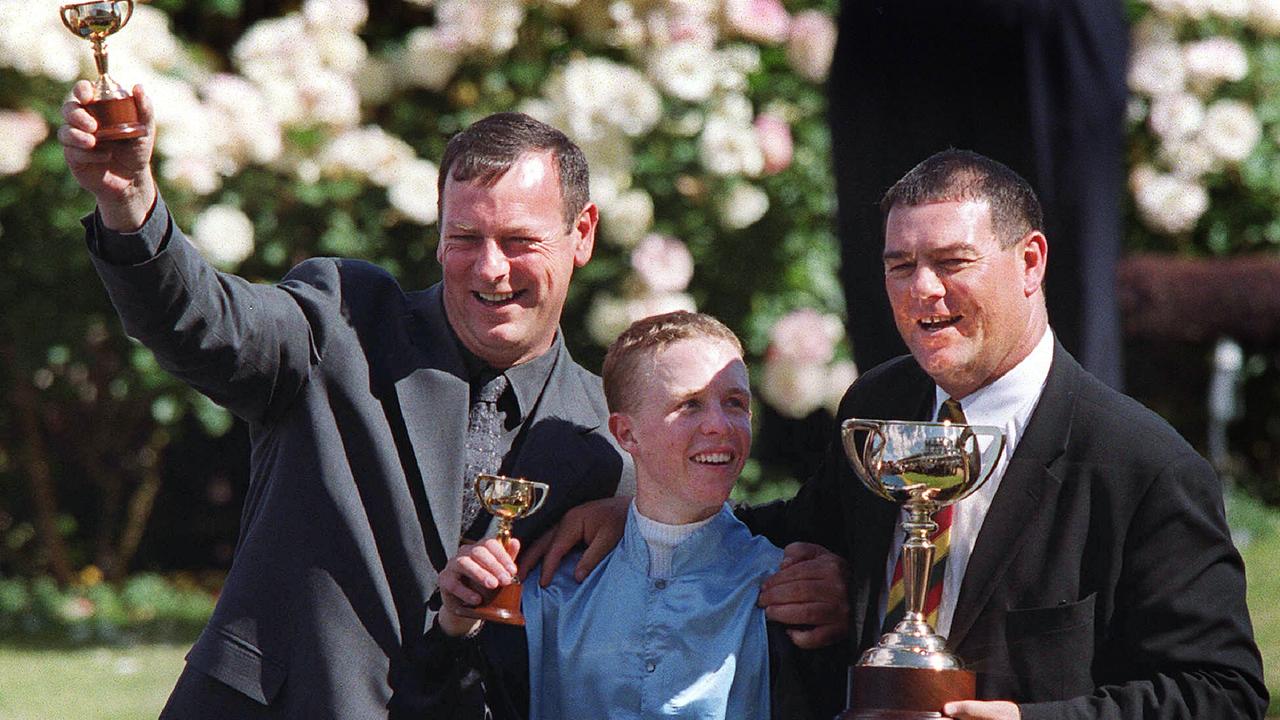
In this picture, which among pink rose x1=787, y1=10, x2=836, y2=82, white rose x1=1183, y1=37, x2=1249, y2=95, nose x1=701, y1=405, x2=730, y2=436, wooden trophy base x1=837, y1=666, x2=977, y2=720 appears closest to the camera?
wooden trophy base x1=837, y1=666, x2=977, y2=720

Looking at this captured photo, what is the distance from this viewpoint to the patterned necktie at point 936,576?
10.6 feet

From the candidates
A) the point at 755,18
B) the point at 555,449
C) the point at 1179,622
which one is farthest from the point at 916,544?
the point at 755,18

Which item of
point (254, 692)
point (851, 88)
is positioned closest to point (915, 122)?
point (851, 88)

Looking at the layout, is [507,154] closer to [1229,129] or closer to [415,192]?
[415,192]

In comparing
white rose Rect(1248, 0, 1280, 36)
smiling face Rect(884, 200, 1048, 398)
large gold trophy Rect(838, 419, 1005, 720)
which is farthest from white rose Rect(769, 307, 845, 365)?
large gold trophy Rect(838, 419, 1005, 720)

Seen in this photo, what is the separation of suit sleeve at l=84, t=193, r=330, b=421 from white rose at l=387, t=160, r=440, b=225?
294cm

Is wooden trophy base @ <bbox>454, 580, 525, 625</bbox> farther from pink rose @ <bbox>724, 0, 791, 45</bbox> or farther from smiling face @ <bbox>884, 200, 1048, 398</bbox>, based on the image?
pink rose @ <bbox>724, 0, 791, 45</bbox>

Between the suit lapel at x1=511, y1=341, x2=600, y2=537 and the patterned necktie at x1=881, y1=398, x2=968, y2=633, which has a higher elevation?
the suit lapel at x1=511, y1=341, x2=600, y2=537

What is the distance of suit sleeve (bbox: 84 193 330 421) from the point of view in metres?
3.35

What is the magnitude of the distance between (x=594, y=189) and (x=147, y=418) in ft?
9.38

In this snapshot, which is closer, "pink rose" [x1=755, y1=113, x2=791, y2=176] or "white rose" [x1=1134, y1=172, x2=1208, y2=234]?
"pink rose" [x1=755, y1=113, x2=791, y2=176]

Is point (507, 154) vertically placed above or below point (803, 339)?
above

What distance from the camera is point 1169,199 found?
834 cm

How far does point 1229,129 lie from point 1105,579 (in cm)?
534
